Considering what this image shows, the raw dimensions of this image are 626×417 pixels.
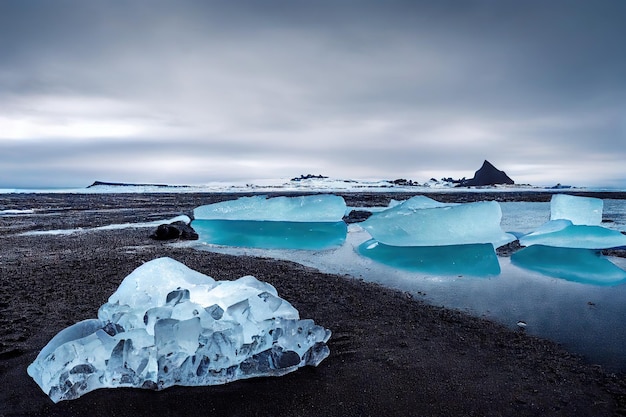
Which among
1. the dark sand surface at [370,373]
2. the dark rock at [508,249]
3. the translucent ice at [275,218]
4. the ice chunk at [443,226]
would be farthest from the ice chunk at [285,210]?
the dark sand surface at [370,373]

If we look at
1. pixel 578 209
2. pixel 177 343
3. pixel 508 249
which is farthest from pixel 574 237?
pixel 177 343

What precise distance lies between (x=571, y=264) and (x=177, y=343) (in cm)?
594

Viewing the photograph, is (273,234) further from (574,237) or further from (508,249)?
(574,237)

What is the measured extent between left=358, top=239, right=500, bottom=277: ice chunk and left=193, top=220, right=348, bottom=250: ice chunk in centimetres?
119

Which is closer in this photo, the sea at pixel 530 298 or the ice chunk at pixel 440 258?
the sea at pixel 530 298

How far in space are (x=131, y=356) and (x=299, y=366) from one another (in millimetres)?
887

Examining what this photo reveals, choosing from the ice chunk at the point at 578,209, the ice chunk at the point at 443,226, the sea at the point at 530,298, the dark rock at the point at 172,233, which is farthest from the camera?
the ice chunk at the point at 578,209

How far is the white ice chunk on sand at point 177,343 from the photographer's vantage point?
2047mm

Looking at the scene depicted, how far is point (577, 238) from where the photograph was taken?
23.6 ft

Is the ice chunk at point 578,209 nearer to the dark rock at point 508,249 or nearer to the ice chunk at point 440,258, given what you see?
the dark rock at point 508,249

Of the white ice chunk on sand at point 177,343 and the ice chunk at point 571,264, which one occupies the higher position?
the white ice chunk on sand at point 177,343

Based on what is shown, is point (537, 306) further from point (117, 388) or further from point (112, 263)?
point (112, 263)

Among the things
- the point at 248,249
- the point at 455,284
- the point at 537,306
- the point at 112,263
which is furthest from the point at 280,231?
the point at 537,306

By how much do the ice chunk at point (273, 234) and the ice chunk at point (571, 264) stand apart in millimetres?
3411
